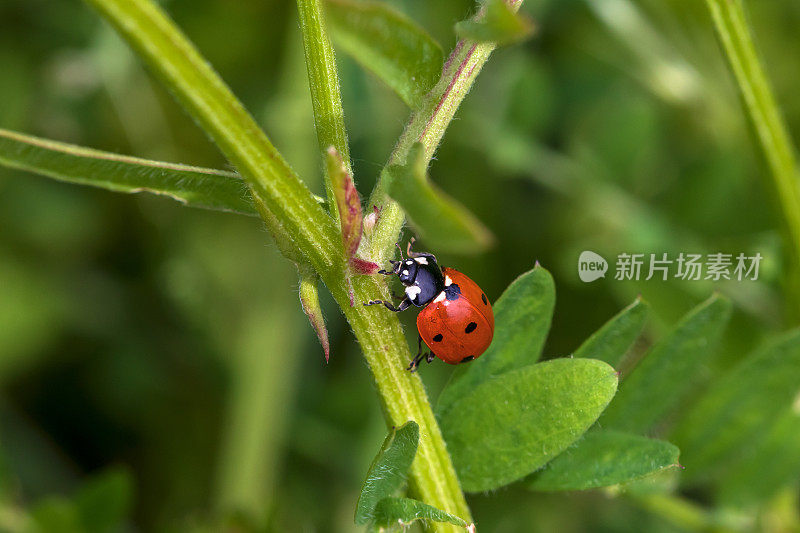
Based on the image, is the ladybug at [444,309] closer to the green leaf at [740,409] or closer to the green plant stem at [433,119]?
the green plant stem at [433,119]

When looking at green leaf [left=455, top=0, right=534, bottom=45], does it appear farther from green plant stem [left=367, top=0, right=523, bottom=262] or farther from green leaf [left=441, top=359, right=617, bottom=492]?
green leaf [left=441, top=359, right=617, bottom=492]

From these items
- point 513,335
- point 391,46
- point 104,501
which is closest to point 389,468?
point 513,335

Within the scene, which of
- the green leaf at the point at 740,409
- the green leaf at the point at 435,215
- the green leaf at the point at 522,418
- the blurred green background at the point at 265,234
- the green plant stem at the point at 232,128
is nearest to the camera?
the green leaf at the point at 435,215

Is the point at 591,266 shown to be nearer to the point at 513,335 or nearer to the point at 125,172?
the point at 513,335

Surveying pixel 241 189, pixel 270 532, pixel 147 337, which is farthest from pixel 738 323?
pixel 147 337

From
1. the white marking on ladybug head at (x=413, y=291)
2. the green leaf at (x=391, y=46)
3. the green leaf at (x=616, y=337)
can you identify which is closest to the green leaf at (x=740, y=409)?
the green leaf at (x=616, y=337)

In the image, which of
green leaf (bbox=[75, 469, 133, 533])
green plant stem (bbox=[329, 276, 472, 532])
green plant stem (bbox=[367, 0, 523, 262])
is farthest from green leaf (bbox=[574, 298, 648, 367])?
green leaf (bbox=[75, 469, 133, 533])
